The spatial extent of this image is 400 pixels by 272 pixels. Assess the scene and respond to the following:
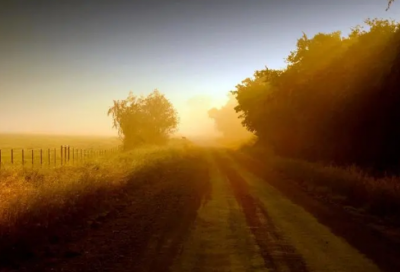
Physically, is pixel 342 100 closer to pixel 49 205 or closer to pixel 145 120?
pixel 49 205

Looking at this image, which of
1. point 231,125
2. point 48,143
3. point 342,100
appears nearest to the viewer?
point 342,100

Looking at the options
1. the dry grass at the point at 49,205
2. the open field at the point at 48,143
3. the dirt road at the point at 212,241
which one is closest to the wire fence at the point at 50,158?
the dry grass at the point at 49,205

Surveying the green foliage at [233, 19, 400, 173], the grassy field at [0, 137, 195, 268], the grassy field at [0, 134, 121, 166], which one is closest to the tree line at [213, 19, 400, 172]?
the green foliage at [233, 19, 400, 173]

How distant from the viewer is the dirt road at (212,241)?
693 cm

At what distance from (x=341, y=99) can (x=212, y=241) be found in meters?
15.6

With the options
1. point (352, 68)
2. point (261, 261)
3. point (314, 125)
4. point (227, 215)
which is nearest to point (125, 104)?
point (314, 125)

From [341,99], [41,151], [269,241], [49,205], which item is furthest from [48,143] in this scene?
[269,241]

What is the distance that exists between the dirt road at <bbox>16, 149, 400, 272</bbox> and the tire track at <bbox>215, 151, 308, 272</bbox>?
0.7 inches

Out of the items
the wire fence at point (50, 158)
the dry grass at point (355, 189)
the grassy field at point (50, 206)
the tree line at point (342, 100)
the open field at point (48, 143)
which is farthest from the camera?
the open field at point (48, 143)

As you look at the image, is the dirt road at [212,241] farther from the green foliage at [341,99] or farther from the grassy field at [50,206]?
the green foliage at [341,99]

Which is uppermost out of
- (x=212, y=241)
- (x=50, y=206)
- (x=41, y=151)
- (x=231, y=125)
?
(x=231, y=125)

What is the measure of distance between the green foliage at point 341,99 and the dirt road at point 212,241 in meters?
7.62

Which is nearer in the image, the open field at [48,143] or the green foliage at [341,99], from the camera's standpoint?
the green foliage at [341,99]

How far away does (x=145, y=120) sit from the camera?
A: 60281 millimetres
